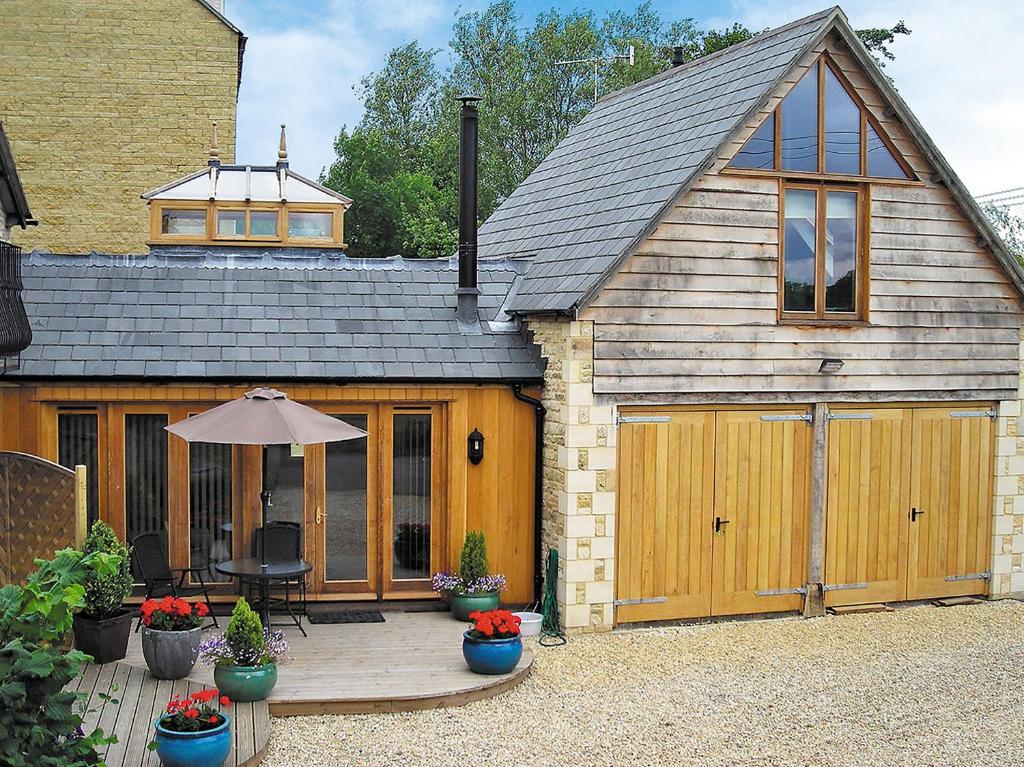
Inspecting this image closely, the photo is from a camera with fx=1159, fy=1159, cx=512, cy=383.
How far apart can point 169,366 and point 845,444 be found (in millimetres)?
7298

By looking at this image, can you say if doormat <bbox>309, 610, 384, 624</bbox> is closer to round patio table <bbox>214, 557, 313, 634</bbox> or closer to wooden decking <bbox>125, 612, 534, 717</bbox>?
wooden decking <bbox>125, 612, 534, 717</bbox>

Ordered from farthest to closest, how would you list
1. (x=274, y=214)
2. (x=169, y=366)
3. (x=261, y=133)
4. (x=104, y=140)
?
(x=261, y=133), (x=104, y=140), (x=274, y=214), (x=169, y=366)

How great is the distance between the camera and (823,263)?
41.4ft

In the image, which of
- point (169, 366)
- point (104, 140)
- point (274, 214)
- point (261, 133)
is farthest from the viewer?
point (261, 133)

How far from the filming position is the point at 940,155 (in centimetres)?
1277

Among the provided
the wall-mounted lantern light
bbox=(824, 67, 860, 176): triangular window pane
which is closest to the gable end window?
bbox=(824, 67, 860, 176): triangular window pane

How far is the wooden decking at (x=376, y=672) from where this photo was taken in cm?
949

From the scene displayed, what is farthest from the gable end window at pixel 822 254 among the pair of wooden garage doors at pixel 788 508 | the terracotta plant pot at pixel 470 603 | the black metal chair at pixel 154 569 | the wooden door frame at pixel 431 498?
the black metal chair at pixel 154 569

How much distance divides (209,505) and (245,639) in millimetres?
3157

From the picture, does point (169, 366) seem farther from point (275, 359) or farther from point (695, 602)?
point (695, 602)

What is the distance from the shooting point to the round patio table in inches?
423

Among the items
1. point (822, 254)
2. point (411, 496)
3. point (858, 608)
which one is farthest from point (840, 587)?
point (411, 496)

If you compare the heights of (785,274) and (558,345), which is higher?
(785,274)

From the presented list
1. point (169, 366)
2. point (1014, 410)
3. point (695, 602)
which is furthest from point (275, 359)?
point (1014, 410)
